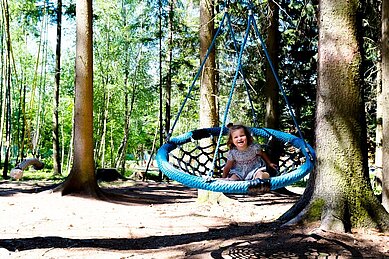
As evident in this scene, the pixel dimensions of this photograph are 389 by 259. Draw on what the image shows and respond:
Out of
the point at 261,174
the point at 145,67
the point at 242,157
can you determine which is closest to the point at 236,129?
the point at 242,157

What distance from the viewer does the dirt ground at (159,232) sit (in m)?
3.22

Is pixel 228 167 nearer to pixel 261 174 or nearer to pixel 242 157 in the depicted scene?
pixel 242 157

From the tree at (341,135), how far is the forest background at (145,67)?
269 centimetres

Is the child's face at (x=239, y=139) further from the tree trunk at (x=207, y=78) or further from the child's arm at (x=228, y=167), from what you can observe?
the tree trunk at (x=207, y=78)

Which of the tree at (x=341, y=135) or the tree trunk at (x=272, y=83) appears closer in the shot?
the tree at (x=341, y=135)

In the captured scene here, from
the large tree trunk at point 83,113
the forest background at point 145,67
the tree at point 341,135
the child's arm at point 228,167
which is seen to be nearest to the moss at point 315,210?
the tree at point 341,135

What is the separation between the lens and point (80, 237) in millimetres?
4348

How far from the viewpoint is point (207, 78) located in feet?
20.7

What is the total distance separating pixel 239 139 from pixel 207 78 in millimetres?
2445

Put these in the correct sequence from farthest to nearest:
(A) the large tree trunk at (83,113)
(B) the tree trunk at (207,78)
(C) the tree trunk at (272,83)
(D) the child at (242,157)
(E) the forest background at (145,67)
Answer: (E) the forest background at (145,67) → (C) the tree trunk at (272,83) → (A) the large tree trunk at (83,113) → (B) the tree trunk at (207,78) → (D) the child at (242,157)

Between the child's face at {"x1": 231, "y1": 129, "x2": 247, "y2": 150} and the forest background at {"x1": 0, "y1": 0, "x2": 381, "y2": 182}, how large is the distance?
110 inches

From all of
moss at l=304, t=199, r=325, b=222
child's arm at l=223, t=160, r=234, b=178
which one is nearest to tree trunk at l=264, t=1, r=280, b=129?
child's arm at l=223, t=160, r=234, b=178

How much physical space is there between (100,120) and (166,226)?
15.5 m

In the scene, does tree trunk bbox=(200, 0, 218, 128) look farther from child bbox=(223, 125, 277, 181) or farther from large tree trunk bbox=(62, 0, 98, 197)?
child bbox=(223, 125, 277, 181)
